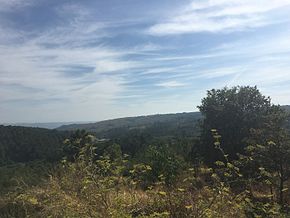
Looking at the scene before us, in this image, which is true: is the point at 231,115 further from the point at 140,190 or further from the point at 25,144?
the point at 25,144

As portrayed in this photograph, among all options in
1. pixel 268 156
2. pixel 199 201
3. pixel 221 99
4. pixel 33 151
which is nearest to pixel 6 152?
pixel 33 151

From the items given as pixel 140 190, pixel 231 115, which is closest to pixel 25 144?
pixel 231 115

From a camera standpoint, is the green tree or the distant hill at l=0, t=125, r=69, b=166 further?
the distant hill at l=0, t=125, r=69, b=166

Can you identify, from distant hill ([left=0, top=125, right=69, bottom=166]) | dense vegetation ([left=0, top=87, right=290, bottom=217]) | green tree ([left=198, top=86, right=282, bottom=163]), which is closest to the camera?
dense vegetation ([left=0, top=87, right=290, bottom=217])

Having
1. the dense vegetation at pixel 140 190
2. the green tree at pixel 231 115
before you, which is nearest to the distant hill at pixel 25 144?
the green tree at pixel 231 115

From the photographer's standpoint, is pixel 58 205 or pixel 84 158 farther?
pixel 84 158

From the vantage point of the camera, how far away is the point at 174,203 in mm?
5906

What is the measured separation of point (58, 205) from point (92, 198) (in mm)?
800

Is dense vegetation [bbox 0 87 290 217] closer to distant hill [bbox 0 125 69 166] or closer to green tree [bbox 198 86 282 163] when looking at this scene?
green tree [bbox 198 86 282 163]

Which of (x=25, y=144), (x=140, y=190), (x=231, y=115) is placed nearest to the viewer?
(x=140, y=190)

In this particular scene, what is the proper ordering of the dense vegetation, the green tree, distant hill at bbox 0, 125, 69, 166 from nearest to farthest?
the dense vegetation
the green tree
distant hill at bbox 0, 125, 69, 166

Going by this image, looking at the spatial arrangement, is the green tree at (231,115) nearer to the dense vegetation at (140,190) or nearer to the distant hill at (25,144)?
the dense vegetation at (140,190)

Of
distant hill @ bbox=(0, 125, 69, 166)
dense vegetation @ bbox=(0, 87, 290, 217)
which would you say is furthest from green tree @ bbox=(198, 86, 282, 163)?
distant hill @ bbox=(0, 125, 69, 166)

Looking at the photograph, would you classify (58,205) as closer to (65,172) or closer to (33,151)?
(65,172)
